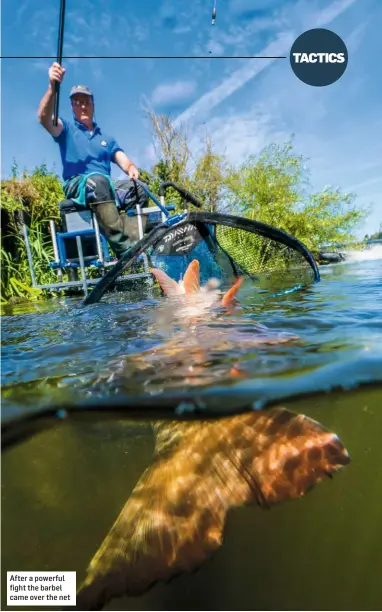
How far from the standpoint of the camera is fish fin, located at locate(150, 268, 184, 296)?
10.7ft

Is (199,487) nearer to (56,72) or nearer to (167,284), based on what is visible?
(167,284)

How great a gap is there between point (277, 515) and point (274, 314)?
1.24 m

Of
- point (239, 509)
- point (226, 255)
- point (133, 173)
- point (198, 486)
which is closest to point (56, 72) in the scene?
point (133, 173)

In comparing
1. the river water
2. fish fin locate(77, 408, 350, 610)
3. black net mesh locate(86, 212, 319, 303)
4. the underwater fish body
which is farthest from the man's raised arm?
fish fin locate(77, 408, 350, 610)

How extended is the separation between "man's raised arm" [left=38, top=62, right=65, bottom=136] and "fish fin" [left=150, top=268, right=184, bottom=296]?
6.30ft

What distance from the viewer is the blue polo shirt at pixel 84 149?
5.10m

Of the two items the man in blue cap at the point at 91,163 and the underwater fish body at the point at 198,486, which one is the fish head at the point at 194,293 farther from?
the man in blue cap at the point at 91,163

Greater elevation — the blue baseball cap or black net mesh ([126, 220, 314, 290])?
the blue baseball cap

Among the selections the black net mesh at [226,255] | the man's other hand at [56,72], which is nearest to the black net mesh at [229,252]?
the black net mesh at [226,255]

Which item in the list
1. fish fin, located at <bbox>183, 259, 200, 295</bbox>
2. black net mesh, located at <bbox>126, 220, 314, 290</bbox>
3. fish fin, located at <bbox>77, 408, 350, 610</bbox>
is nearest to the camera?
fish fin, located at <bbox>77, 408, 350, 610</bbox>

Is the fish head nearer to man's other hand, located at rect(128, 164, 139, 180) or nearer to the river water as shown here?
the river water

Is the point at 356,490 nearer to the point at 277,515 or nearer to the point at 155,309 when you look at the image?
the point at 277,515

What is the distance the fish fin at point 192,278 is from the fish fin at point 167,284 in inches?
3.9

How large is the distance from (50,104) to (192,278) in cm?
284
